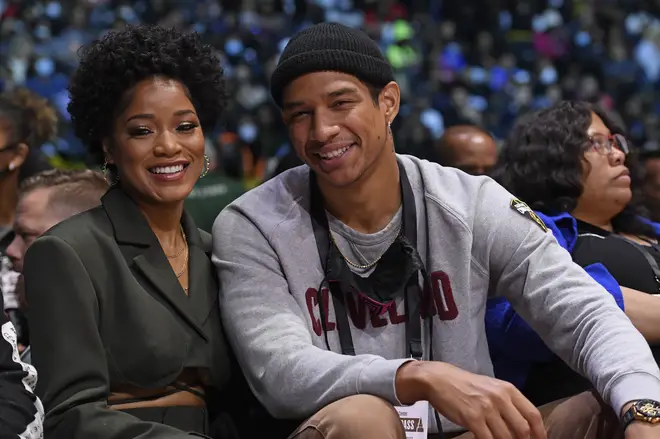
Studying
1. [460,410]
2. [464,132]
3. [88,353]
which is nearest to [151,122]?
[88,353]

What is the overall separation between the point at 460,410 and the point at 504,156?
1982 mm

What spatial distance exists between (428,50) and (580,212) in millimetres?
8621

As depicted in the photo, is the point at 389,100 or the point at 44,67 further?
the point at 44,67

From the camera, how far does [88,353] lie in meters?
2.36

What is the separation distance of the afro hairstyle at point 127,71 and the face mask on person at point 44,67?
7.13 meters

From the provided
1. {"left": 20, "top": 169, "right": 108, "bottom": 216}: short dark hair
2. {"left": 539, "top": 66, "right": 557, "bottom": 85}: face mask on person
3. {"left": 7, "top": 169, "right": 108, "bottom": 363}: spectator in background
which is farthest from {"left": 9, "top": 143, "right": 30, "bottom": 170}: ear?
{"left": 539, "top": 66, "right": 557, "bottom": 85}: face mask on person

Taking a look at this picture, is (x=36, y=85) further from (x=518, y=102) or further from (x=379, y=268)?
(x=379, y=268)

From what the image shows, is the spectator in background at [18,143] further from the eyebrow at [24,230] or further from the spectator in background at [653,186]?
the spectator in background at [653,186]

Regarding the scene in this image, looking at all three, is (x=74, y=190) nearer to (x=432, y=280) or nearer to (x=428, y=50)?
(x=432, y=280)

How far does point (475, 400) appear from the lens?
6.91 feet

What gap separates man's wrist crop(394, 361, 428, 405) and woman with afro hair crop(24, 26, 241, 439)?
1.73 ft

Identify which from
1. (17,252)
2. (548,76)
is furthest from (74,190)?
(548,76)

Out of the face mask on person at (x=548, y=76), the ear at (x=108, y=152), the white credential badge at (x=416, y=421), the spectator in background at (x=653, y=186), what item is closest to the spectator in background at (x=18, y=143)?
the ear at (x=108, y=152)

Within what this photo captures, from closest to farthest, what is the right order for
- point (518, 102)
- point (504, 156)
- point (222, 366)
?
point (222, 366)
point (504, 156)
point (518, 102)
